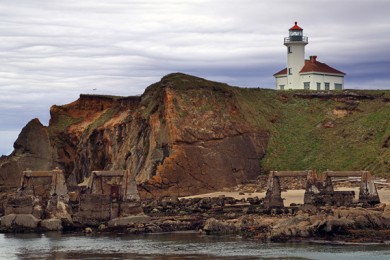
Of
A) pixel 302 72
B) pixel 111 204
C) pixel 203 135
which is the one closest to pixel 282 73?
pixel 302 72

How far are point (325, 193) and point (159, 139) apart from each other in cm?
2683

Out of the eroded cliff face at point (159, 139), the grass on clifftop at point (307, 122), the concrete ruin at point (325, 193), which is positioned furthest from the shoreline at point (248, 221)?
the grass on clifftop at point (307, 122)

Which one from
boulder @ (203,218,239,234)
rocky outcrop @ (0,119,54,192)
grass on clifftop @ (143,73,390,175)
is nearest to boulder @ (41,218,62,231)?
boulder @ (203,218,239,234)

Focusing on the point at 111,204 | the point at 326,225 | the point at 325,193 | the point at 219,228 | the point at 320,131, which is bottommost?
the point at 219,228

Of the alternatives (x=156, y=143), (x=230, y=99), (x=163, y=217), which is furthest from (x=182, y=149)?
(x=163, y=217)

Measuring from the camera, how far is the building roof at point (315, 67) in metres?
126

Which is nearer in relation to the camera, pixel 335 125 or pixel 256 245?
pixel 256 245

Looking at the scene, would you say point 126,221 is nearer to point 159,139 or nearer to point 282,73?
point 159,139

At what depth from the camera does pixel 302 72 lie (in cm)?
12662

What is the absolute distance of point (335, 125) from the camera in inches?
4641

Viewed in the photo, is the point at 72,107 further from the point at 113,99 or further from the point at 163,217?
the point at 163,217

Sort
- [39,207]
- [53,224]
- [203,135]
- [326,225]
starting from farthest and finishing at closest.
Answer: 1. [203,135]
2. [39,207]
3. [53,224]
4. [326,225]

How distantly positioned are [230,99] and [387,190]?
25.5 metres

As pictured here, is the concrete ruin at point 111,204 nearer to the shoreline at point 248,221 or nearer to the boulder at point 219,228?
the shoreline at point 248,221
